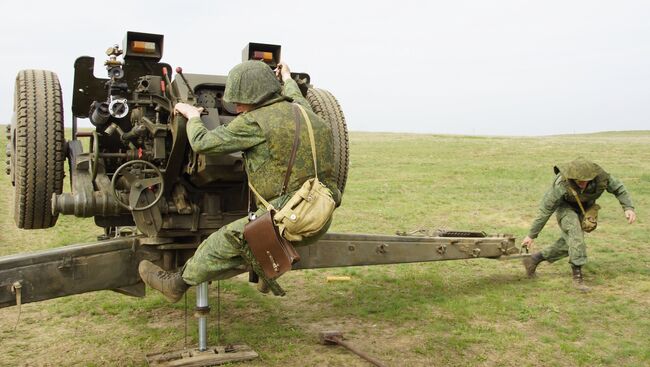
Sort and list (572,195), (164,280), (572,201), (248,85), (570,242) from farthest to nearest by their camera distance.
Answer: (572,201) < (572,195) < (570,242) < (164,280) < (248,85)

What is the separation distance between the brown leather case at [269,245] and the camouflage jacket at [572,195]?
383 cm

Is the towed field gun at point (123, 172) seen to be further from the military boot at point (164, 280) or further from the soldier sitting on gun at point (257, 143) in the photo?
the soldier sitting on gun at point (257, 143)

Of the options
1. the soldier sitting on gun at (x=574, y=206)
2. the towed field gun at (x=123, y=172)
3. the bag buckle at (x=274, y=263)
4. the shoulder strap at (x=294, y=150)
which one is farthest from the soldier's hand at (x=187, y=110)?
the soldier sitting on gun at (x=574, y=206)

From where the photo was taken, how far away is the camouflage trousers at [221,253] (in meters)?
3.78

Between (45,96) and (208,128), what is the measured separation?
4.23ft

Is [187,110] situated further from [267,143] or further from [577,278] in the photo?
[577,278]

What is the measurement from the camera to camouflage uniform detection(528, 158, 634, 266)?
21.4 ft

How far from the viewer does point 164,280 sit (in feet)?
13.7

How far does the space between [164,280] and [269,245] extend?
36.6 inches

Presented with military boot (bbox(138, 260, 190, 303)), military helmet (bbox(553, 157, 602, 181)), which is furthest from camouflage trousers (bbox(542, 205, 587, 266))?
military boot (bbox(138, 260, 190, 303))

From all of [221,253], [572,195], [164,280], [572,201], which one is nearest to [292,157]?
[221,253]

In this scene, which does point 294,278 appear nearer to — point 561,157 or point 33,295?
point 33,295

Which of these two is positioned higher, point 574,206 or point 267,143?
point 267,143

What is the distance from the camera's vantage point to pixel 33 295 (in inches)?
156
